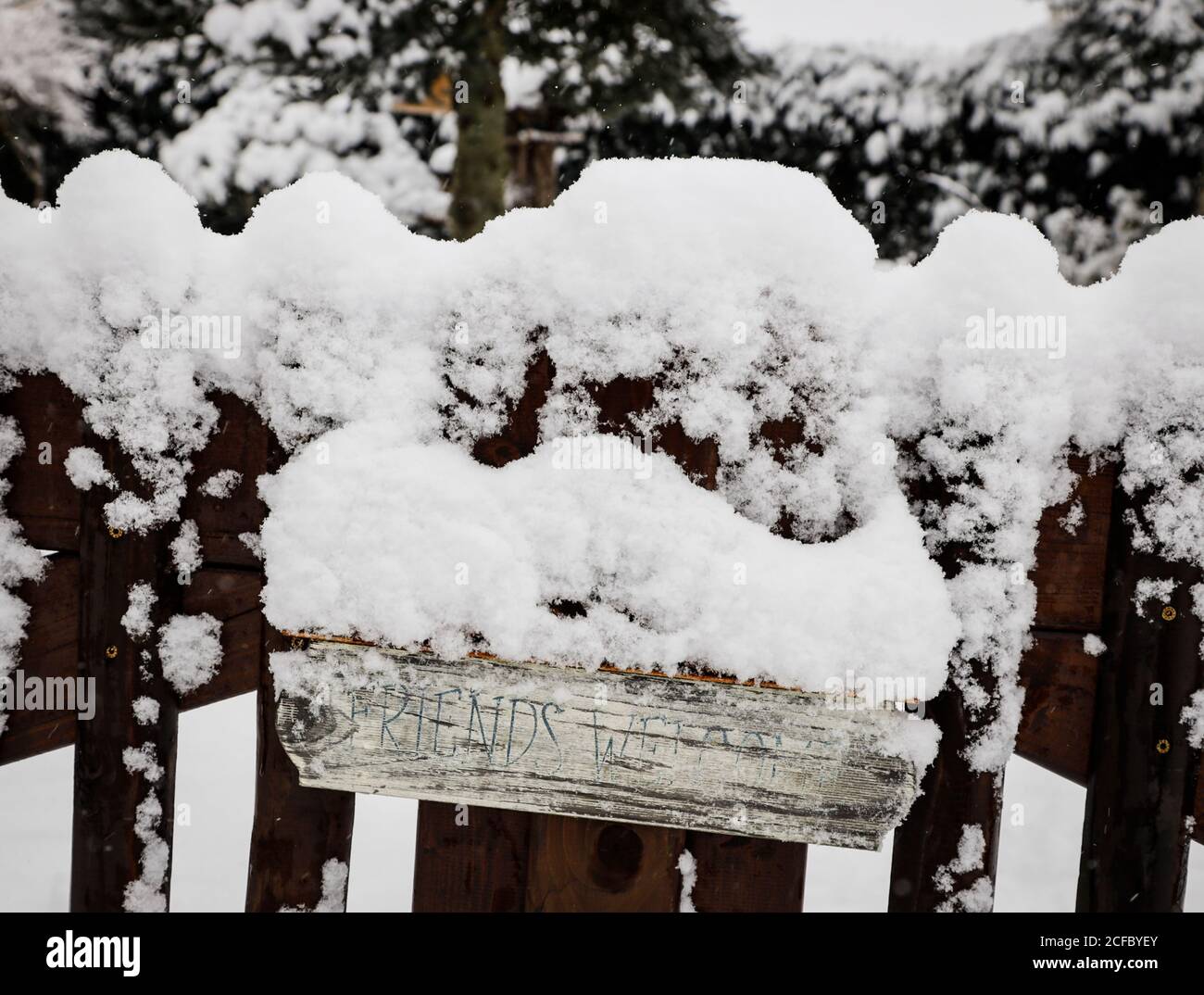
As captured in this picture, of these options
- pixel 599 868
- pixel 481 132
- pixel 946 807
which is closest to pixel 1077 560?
pixel 946 807

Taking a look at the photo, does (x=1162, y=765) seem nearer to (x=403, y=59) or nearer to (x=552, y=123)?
(x=403, y=59)

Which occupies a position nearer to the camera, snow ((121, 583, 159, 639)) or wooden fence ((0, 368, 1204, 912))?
wooden fence ((0, 368, 1204, 912))

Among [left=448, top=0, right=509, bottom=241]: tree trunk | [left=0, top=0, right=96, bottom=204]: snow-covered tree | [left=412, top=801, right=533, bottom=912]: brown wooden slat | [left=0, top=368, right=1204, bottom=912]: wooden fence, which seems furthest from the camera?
[left=0, top=0, right=96, bottom=204]: snow-covered tree

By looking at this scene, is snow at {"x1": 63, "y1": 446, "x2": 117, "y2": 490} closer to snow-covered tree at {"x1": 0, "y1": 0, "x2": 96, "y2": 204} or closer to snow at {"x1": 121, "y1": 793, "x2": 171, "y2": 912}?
snow at {"x1": 121, "y1": 793, "x2": 171, "y2": 912}

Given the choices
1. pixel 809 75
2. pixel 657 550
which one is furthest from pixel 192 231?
pixel 809 75

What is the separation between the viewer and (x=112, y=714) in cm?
137

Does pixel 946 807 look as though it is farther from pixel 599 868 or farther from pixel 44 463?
pixel 44 463

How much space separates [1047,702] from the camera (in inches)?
49.9

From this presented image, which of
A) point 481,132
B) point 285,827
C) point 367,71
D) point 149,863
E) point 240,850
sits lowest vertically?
point 240,850

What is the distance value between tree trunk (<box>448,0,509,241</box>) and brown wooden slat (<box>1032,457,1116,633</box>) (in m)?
4.69

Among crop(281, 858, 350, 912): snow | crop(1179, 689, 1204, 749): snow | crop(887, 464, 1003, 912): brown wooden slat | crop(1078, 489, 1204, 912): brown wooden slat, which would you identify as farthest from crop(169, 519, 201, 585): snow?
crop(1179, 689, 1204, 749): snow

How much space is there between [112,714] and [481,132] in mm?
4880

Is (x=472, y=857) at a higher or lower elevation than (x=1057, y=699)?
lower

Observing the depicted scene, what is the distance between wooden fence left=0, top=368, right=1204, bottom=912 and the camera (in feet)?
4.04
